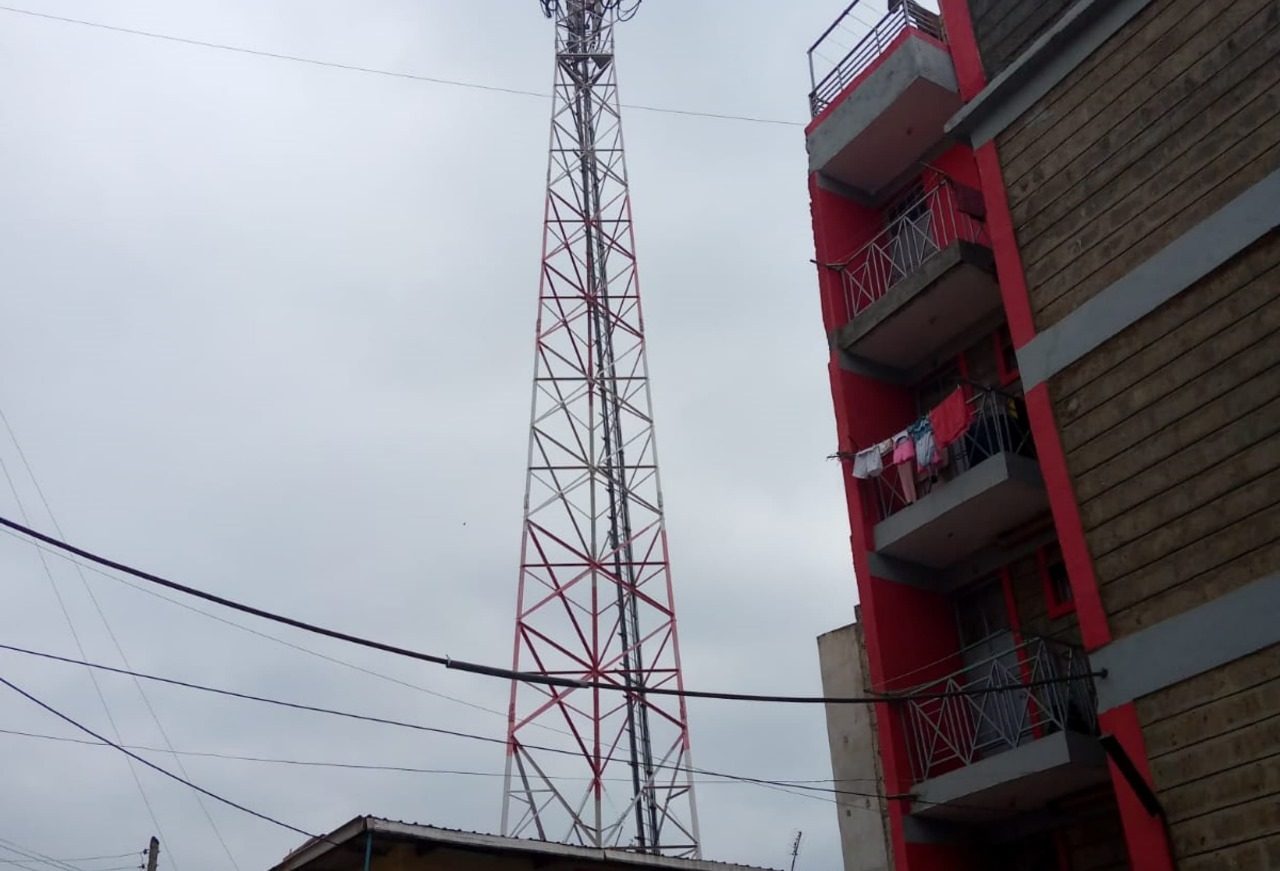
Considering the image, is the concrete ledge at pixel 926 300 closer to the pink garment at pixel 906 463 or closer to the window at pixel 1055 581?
the pink garment at pixel 906 463

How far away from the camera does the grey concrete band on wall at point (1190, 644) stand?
11055mm

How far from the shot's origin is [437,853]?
1391cm

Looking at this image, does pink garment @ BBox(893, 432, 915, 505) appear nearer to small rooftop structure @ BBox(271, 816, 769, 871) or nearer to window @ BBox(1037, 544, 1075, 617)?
window @ BBox(1037, 544, 1075, 617)

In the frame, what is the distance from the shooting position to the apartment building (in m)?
11.5

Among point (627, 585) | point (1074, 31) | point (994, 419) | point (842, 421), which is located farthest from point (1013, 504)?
point (627, 585)

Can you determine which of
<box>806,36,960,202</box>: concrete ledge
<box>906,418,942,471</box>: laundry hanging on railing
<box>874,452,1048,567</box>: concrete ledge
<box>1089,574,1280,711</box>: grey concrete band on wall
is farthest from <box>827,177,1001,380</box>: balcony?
<box>1089,574,1280,711</box>: grey concrete band on wall

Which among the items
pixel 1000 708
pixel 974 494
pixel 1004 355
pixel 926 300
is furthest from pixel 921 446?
pixel 1000 708

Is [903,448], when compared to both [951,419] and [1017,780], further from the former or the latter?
[1017,780]

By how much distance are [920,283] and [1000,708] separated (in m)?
5.91

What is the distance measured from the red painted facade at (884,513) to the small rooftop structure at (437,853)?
365 centimetres

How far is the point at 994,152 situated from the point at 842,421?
14.7 feet

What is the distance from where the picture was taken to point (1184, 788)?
1134cm

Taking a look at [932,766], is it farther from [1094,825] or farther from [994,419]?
[994,419]

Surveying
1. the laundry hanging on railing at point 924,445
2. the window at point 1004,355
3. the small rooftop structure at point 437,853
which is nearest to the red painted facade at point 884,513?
the window at point 1004,355
